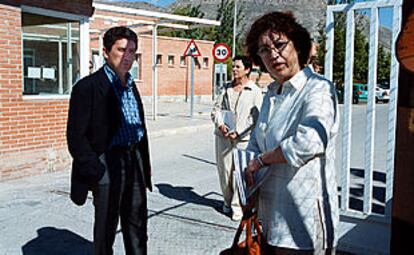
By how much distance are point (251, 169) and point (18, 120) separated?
245 inches

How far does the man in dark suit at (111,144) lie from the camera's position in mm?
3369

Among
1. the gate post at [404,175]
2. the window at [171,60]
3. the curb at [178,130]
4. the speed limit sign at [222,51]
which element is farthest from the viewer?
the window at [171,60]

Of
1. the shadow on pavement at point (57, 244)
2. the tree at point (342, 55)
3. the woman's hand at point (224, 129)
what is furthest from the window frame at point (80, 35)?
the tree at point (342, 55)

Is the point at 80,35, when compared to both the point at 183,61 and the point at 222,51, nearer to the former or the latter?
the point at 222,51

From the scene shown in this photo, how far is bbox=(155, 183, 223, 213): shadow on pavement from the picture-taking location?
6594 mm

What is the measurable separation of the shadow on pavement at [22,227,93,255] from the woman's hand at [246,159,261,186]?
285 cm

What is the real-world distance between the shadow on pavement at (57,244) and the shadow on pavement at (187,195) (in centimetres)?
190

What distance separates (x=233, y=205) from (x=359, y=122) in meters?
14.0

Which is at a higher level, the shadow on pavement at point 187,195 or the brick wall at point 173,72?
the brick wall at point 173,72

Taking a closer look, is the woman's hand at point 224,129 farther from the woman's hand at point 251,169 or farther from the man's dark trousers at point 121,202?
the woman's hand at point 251,169

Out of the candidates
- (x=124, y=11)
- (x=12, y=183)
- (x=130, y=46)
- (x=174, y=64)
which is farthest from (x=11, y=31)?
(x=174, y=64)

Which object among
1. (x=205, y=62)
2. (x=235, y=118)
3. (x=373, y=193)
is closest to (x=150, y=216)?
(x=235, y=118)

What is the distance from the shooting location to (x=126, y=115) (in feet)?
11.8

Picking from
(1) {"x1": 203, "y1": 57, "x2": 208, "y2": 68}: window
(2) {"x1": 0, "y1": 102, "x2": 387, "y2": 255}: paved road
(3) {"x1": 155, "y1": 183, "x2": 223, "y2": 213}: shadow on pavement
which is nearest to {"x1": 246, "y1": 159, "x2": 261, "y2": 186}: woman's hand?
(2) {"x1": 0, "y1": 102, "x2": 387, "y2": 255}: paved road
